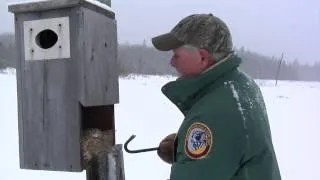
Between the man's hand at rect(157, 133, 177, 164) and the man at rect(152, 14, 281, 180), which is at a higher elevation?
the man at rect(152, 14, 281, 180)

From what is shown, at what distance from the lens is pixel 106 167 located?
2715 mm

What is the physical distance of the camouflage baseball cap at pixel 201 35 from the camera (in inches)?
69.7

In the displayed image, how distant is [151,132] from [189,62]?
263 inches

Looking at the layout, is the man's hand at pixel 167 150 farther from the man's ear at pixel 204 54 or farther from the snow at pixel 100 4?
the snow at pixel 100 4

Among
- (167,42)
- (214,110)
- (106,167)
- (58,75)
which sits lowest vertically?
(106,167)

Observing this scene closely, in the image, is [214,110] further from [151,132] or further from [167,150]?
[151,132]

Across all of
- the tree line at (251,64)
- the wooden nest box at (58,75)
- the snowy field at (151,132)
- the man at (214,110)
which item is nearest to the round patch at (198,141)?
the man at (214,110)

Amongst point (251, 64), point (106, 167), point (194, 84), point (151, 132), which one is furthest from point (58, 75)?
point (251, 64)

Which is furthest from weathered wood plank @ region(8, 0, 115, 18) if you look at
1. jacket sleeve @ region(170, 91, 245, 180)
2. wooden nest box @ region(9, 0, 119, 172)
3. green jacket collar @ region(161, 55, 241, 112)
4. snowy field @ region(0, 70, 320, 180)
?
snowy field @ region(0, 70, 320, 180)

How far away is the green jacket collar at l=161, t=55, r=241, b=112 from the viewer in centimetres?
175

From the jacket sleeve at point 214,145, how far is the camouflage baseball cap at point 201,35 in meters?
0.23

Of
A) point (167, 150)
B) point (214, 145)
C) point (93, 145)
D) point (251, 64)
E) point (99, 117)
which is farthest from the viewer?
point (251, 64)

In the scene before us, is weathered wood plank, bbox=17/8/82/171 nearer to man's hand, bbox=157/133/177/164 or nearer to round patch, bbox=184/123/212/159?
man's hand, bbox=157/133/177/164

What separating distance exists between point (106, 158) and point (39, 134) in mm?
387
